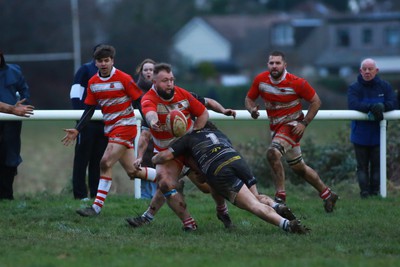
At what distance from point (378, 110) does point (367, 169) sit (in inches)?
35.6

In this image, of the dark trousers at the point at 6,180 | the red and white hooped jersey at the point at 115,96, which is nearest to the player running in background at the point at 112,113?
the red and white hooped jersey at the point at 115,96

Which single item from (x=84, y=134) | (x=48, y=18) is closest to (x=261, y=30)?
(x=48, y=18)

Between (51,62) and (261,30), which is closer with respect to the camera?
(51,62)

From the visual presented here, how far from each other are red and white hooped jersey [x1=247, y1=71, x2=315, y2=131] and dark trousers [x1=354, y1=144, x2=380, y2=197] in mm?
1999

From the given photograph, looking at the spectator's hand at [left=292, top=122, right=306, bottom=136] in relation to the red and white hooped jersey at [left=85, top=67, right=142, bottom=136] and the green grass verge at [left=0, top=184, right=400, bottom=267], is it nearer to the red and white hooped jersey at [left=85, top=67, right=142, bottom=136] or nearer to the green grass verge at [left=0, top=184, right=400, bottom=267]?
the green grass verge at [left=0, top=184, right=400, bottom=267]

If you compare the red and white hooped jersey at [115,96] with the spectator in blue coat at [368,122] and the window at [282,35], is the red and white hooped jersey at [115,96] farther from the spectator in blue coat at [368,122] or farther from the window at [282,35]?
the window at [282,35]

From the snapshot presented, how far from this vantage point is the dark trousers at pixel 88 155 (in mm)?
13156

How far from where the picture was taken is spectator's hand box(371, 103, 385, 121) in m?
13.2

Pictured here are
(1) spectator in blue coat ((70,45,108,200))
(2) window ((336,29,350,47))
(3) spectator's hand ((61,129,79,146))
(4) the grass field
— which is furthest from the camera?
(2) window ((336,29,350,47))

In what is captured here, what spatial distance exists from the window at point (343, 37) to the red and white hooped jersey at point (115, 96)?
6439 cm

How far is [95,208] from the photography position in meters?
11.6

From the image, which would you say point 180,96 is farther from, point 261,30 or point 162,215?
point 261,30

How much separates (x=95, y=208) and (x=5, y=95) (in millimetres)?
2441

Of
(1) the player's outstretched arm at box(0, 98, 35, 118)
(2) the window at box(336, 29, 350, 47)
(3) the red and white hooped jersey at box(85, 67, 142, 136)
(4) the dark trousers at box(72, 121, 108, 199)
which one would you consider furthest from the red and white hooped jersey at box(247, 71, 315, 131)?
(2) the window at box(336, 29, 350, 47)
